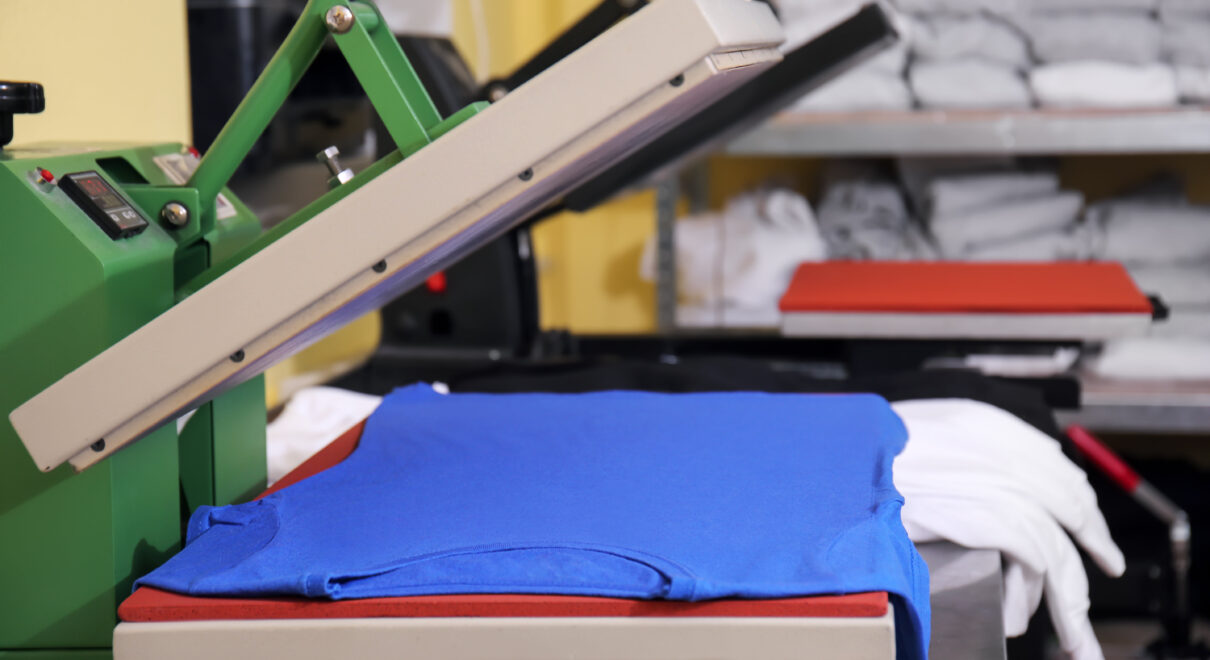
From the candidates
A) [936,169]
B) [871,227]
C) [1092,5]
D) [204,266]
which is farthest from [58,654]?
[1092,5]

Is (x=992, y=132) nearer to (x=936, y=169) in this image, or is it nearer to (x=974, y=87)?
(x=974, y=87)

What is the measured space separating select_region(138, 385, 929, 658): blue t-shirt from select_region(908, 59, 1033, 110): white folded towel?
122 cm

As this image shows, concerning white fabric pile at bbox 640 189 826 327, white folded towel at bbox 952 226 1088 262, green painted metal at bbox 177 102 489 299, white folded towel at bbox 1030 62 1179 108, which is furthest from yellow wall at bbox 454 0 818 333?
green painted metal at bbox 177 102 489 299

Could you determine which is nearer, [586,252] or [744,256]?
[744,256]

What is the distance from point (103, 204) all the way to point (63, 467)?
16 centimetres

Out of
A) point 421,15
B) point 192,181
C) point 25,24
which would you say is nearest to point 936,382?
point 192,181

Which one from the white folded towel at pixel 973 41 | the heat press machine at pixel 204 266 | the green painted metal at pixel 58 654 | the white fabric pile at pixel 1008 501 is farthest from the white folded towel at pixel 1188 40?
the green painted metal at pixel 58 654

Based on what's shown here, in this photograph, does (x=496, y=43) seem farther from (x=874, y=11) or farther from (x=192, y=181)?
(x=192, y=181)

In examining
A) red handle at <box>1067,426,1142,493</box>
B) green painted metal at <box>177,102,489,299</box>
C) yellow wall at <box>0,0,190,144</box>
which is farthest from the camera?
red handle at <box>1067,426,1142,493</box>

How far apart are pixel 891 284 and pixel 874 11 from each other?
1.68ft

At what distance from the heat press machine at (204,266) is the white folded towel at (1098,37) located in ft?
4.79

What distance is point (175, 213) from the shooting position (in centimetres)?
82

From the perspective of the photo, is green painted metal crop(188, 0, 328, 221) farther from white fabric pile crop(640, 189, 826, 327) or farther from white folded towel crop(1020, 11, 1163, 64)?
white folded towel crop(1020, 11, 1163, 64)

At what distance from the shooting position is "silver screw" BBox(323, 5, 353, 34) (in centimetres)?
72
